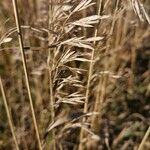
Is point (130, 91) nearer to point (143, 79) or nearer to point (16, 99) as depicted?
point (143, 79)

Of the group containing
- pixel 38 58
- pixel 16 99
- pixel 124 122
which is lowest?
pixel 124 122

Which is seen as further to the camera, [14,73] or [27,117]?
[14,73]

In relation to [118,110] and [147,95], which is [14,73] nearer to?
[118,110]

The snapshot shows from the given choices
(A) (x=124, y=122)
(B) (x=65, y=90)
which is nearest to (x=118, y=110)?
(A) (x=124, y=122)

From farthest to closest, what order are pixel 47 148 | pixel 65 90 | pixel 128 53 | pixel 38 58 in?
→ pixel 128 53 < pixel 38 58 < pixel 65 90 < pixel 47 148

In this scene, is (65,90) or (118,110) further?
(118,110)

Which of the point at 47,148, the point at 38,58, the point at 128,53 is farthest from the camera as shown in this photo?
the point at 128,53

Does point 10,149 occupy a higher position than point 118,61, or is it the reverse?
point 118,61

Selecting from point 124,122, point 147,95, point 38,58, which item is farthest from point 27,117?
point 147,95

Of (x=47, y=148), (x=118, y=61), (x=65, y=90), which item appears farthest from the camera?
(x=118, y=61)
